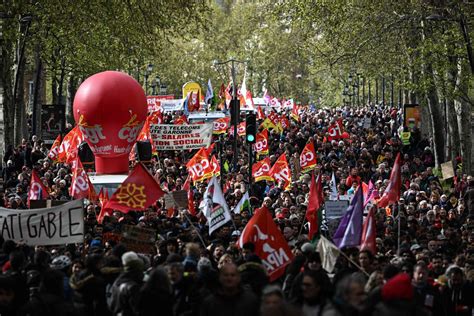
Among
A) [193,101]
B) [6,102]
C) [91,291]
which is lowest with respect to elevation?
[91,291]

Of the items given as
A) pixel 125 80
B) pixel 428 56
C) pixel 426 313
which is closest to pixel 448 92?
pixel 428 56

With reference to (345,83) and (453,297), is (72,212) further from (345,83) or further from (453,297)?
(345,83)

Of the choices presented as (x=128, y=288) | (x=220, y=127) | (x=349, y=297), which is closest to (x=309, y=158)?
(x=220, y=127)

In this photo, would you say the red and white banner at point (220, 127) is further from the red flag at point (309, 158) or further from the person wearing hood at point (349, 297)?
the person wearing hood at point (349, 297)

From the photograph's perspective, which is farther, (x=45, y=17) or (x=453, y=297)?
(x=45, y=17)

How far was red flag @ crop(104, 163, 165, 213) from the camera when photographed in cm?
1769

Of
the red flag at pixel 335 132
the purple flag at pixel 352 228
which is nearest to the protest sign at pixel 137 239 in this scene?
the purple flag at pixel 352 228

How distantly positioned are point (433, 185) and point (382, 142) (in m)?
16.6

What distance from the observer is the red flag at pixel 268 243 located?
1352 cm

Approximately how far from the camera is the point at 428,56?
33.4 metres

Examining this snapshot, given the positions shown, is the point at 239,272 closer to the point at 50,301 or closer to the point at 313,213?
the point at 50,301

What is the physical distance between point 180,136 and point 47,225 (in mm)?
15503

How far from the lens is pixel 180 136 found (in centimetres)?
3014

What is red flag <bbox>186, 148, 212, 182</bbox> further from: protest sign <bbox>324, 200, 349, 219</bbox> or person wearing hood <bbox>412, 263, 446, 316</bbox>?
person wearing hood <bbox>412, 263, 446, 316</bbox>
